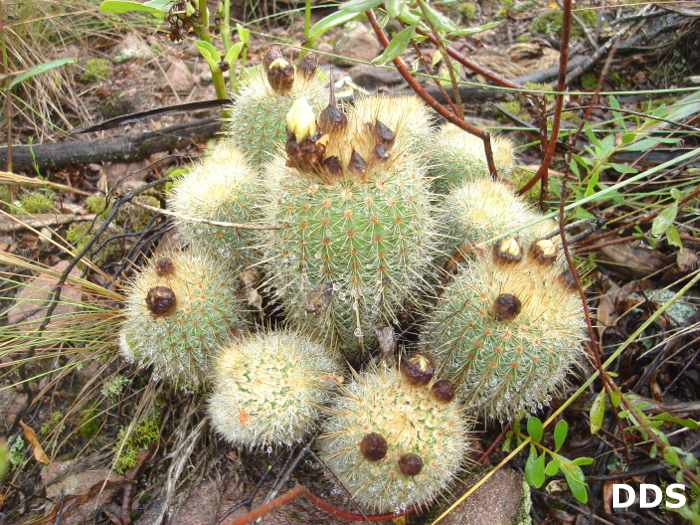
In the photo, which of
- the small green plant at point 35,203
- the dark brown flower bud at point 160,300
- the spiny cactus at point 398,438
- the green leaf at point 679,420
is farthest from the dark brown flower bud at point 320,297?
the small green plant at point 35,203

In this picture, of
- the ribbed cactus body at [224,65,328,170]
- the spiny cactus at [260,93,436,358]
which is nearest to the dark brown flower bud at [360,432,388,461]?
the spiny cactus at [260,93,436,358]

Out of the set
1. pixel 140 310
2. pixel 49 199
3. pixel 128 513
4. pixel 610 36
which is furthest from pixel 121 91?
pixel 610 36

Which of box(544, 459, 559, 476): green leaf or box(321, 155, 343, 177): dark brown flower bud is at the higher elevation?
box(321, 155, 343, 177): dark brown flower bud

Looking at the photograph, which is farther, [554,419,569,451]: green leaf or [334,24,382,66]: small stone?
[334,24,382,66]: small stone

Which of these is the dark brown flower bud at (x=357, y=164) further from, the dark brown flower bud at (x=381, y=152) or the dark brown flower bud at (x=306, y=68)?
the dark brown flower bud at (x=306, y=68)

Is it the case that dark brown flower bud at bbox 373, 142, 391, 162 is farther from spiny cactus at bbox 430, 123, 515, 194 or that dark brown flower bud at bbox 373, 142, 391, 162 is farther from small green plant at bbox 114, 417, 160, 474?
small green plant at bbox 114, 417, 160, 474

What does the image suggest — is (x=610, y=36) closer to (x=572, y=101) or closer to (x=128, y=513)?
(x=572, y=101)
